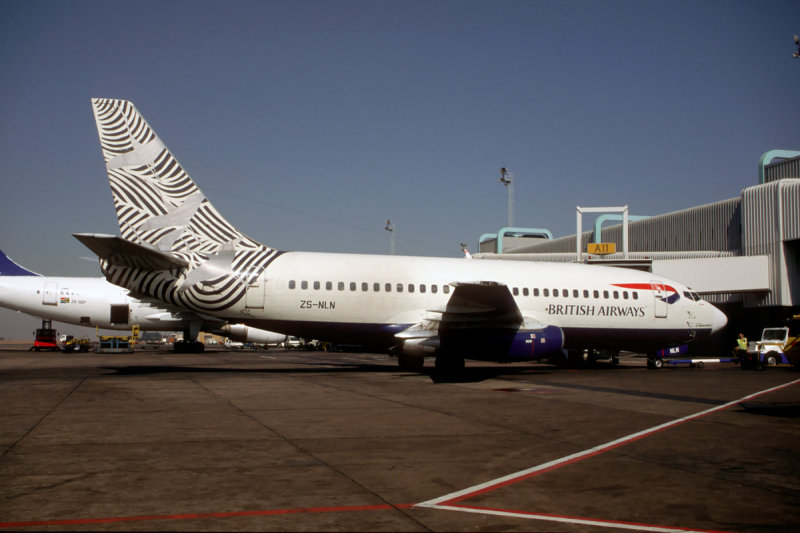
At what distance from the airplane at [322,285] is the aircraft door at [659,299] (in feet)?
5.96

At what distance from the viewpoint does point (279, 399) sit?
12.9 m

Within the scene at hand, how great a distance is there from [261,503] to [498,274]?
17530 millimetres

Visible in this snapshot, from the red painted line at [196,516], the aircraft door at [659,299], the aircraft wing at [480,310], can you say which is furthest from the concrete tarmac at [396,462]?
the aircraft door at [659,299]

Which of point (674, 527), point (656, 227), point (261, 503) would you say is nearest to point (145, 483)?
point (261, 503)

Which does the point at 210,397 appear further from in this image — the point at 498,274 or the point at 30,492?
the point at 498,274

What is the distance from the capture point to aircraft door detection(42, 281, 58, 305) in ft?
135

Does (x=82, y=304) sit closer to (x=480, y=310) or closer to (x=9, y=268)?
(x=9, y=268)

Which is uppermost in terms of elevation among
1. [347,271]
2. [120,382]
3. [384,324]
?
[347,271]

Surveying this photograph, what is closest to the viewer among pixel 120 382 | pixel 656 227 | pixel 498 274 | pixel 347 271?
pixel 120 382

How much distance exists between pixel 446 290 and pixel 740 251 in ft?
97.5

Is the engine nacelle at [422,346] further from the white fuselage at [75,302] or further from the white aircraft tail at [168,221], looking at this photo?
the white fuselage at [75,302]

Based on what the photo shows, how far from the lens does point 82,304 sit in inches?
1633

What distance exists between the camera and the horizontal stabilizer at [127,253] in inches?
675

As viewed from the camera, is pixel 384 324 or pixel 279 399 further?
pixel 384 324
